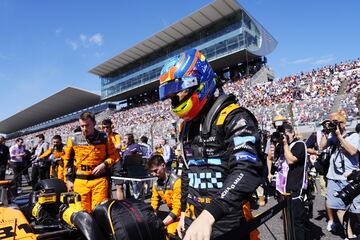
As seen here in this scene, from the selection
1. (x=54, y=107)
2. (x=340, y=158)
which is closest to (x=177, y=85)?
(x=340, y=158)

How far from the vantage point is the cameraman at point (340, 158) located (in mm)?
3607

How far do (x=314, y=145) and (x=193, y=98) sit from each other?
5.50 m

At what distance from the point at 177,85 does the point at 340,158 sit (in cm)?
313

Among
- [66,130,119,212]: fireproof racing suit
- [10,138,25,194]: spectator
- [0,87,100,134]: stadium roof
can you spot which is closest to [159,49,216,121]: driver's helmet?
[66,130,119,212]: fireproof racing suit

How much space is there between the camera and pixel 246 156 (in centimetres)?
139

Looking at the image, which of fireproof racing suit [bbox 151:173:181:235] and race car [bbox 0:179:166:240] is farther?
fireproof racing suit [bbox 151:173:181:235]

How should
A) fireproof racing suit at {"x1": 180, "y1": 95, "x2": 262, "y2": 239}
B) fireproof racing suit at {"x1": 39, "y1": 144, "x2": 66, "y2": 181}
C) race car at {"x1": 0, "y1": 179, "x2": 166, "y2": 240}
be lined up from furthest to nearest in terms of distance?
fireproof racing suit at {"x1": 39, "y1": 144, "x2": 66, "y2": 181} < race car at {"x1": 0, "y1": 179, "x2": 166, "y2": 240} < fireproof racing suit at {"x1": 180, "y1": 95, "x2": 262, "y2": 239}

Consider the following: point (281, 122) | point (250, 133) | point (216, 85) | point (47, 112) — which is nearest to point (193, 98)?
point (216, 85)

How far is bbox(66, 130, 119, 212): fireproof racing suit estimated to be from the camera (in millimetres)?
3988

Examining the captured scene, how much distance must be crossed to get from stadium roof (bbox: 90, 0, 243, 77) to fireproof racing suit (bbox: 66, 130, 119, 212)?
→ 1039 inches

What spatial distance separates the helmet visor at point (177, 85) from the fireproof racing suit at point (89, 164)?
2.56m

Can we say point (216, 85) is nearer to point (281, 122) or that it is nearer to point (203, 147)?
point (203, 147)

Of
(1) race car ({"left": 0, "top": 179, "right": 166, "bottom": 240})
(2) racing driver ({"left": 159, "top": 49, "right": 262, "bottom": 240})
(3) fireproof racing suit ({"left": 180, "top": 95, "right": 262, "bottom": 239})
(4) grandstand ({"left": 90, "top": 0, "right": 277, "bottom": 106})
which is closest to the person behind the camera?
(3) fireproof racing suit ({"left": 180, "top": 95, "right": 262, "bottom": 239})

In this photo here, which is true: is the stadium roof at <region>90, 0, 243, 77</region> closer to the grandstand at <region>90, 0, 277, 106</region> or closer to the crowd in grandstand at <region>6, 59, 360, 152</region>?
the grandstand at <region>90, 0, 277, 106</region>
